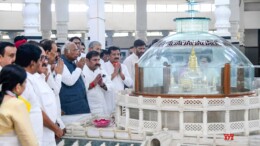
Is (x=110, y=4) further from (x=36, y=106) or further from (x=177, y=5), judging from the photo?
(x=36, y=106)

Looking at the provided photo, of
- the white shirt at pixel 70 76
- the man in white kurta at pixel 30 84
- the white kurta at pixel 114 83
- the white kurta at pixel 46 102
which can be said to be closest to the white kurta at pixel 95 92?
the white kurta at pixel 114 83

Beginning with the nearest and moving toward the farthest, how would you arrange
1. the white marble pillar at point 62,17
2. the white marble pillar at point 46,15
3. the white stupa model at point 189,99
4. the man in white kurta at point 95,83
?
1. the white stupa model at point 189,99
2. the man in white kurta at point 95,83
3. the white marble pillar at point 62,17
4. the white marble pillar at point 46,15

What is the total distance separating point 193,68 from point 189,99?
0.85 meters

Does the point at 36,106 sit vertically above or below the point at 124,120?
above

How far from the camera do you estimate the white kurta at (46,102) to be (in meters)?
4.12

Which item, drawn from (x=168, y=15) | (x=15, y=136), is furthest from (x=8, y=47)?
(x=168, y=15)

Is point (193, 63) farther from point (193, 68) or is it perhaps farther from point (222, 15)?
point (222, 15)

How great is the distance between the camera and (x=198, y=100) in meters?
5.88

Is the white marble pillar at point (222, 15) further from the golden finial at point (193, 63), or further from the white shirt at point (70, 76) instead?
the white shirt at point (70, 76)

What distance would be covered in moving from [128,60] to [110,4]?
1618 centimetres

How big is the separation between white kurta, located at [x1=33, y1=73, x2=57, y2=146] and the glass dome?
237cm

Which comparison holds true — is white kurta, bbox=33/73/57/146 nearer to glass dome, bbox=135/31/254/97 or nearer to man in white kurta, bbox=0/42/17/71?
man in white kurta, bbox=0/42/17/71

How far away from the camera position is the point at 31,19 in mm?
10117

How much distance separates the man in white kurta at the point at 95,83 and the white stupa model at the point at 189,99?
13.4 inches
